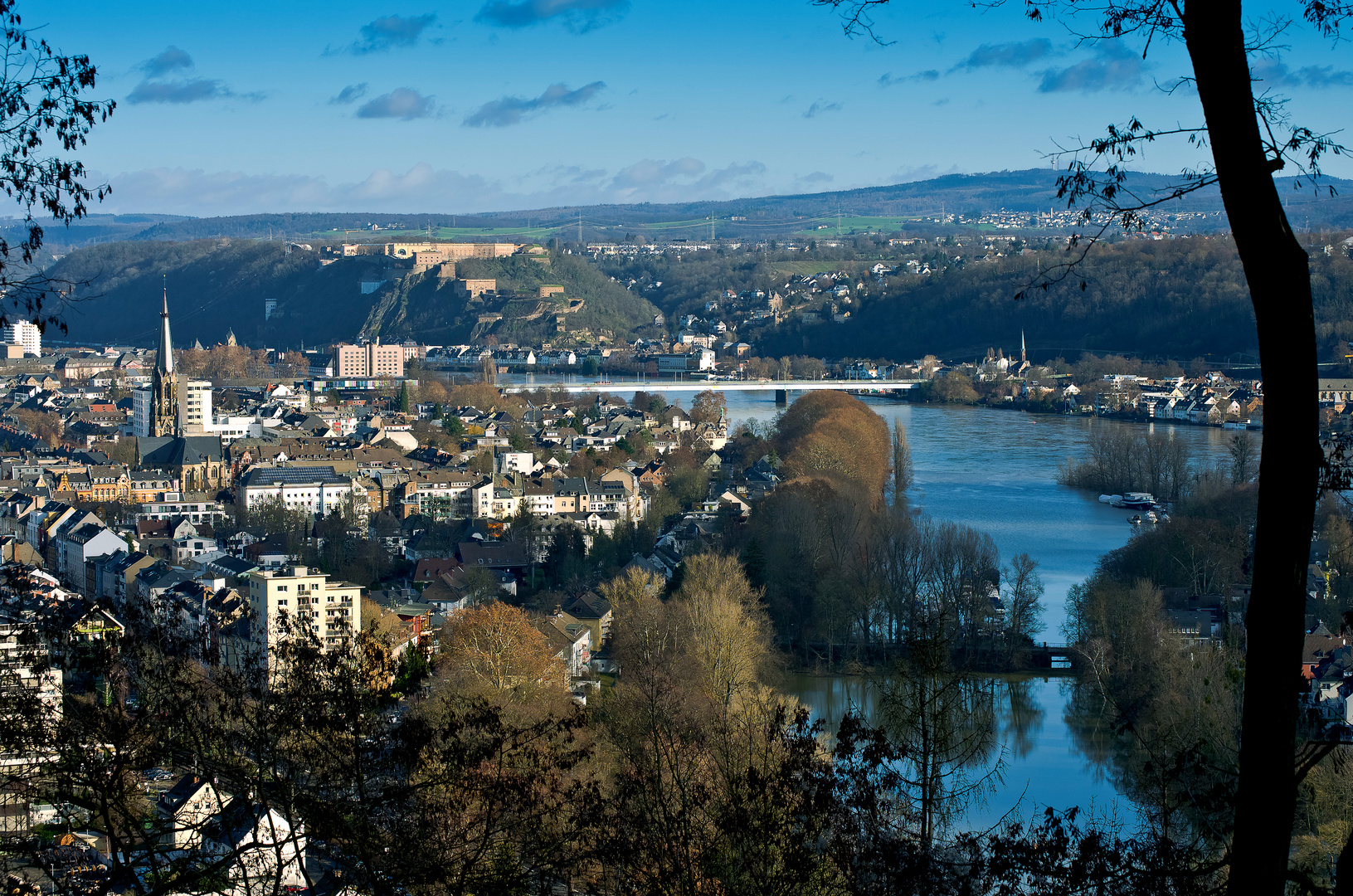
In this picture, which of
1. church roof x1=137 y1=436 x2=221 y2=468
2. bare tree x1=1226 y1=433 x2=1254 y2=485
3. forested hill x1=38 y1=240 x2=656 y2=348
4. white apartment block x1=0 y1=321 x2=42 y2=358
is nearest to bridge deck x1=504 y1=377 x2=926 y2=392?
forested hill x1=38 y1=240 x2=656 y2=348

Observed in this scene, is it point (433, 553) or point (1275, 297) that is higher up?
point (1275, 297)

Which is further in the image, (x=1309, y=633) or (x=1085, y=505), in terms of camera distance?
(x=1085, y=505)

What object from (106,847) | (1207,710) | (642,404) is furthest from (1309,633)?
(642,404)

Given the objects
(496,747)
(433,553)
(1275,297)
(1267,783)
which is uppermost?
(1275,297)

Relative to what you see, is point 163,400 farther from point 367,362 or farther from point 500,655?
point 367,362

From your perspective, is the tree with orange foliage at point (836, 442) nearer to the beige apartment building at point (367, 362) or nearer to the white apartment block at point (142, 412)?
the white apartment block at point (142, 412)

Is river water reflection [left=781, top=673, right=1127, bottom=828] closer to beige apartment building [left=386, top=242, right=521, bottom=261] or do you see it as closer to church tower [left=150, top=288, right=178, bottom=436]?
church tower [left=150, top=288, right=178, bottom=436]

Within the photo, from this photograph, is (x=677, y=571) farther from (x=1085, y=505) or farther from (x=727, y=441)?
(x=727, y=441)

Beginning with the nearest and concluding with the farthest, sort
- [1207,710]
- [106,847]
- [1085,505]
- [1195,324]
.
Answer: [106,847], [1207,710], [1085,505], [1195,324]

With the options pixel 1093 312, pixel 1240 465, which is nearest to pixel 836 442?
pixel 1240 465
